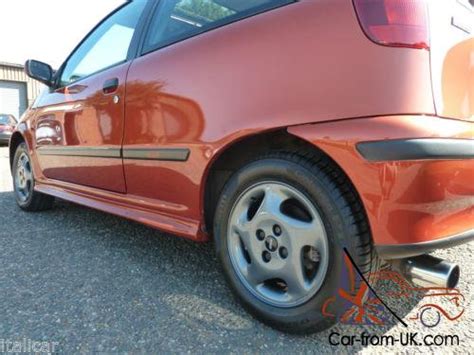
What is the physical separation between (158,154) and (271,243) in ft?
2.49

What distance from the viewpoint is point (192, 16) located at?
1840mm

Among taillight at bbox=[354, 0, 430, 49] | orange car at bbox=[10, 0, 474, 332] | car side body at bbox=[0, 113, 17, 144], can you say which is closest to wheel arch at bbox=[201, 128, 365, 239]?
orange car at bbox=[10, 0, 474, 332]

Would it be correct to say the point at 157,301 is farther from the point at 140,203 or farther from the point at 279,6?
the point at 279,6

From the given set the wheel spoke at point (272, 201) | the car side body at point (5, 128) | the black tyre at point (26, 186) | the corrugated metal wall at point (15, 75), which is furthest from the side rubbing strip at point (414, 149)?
the corrugated metal wall at point (15, 75)

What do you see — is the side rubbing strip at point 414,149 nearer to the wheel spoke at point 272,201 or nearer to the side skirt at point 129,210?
the wheel spoke at point 272,201

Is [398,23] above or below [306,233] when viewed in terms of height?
above

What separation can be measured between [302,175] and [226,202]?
388 mm

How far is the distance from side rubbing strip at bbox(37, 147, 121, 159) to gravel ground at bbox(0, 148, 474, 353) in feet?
1.88

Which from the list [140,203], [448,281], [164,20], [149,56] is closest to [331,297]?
[448,281]

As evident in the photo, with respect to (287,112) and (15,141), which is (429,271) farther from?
(15,141)

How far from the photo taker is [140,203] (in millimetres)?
2004


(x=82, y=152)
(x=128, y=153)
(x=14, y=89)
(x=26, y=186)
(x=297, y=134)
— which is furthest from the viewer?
(x=14, y=89)

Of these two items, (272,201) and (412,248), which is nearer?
(412,248)

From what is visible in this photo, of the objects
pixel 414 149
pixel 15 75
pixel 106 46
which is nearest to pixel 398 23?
pixel 414 149
